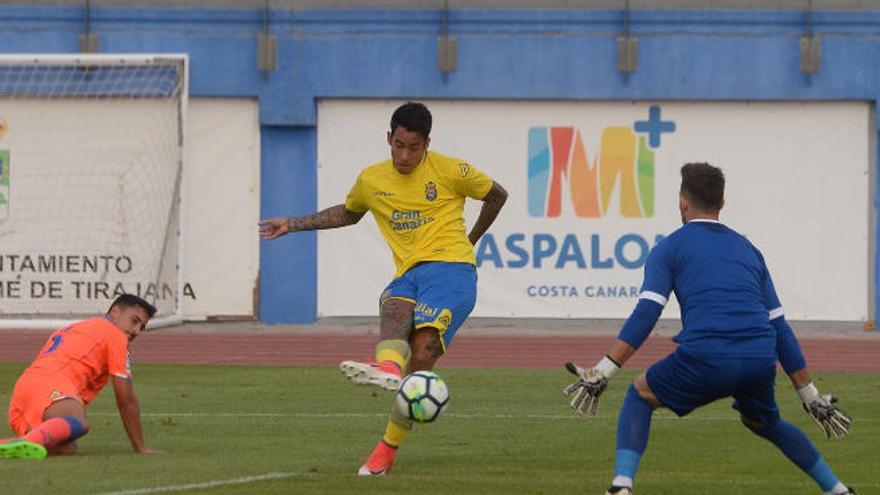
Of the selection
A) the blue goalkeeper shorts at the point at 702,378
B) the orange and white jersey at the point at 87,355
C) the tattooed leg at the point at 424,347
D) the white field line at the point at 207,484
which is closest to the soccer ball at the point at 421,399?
the tattooed leg at the point at 424,347

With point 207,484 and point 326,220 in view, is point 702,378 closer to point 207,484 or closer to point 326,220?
point 207,484

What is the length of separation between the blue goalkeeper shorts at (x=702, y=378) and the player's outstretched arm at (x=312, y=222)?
10.1 feet

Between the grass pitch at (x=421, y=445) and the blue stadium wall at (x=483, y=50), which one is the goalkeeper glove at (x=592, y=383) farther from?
the blue stadium wall at (x=483, y=50)

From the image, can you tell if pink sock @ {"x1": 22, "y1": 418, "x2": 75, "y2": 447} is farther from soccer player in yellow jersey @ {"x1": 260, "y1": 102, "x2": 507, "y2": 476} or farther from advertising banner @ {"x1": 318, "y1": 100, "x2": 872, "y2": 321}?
advertising banner @ {"x1": 318, "y1": 100, "x2": 872, "y2": 321}

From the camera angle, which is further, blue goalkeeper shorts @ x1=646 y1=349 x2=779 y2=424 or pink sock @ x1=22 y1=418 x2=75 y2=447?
pink sock @ x1=22 y1=418 x2=75 y2=447

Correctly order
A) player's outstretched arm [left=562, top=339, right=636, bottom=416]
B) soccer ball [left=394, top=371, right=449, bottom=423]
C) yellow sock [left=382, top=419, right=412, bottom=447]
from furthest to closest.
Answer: yellow sock [left=382, top=419, right=412, bottom=447], soccer ball [left=394, top=371, right=449, bottom=423], player's outstretched arm [left=562, top=339, right=636, bottom=416]

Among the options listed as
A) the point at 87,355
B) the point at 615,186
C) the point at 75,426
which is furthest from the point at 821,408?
the point at 615,186

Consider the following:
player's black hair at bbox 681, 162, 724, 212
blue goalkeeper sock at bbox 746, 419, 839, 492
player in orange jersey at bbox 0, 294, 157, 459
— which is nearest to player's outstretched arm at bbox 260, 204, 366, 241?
player in orange jersey at bbox 0, 294, 157, 459

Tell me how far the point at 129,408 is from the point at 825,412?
4.36 meters

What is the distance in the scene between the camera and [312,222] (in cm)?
1166

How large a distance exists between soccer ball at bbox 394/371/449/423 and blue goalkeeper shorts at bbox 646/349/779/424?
1441 millimetres

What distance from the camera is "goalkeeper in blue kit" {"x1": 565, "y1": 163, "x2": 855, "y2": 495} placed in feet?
29.2

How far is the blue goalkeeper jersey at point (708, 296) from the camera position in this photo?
8.93 metres

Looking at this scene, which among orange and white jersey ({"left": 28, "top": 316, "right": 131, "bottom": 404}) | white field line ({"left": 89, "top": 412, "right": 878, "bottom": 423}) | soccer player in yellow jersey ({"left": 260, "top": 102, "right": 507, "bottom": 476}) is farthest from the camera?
Result: white field line ({"left": 89, "top": 412, "right": 878, "bottom": 423})
